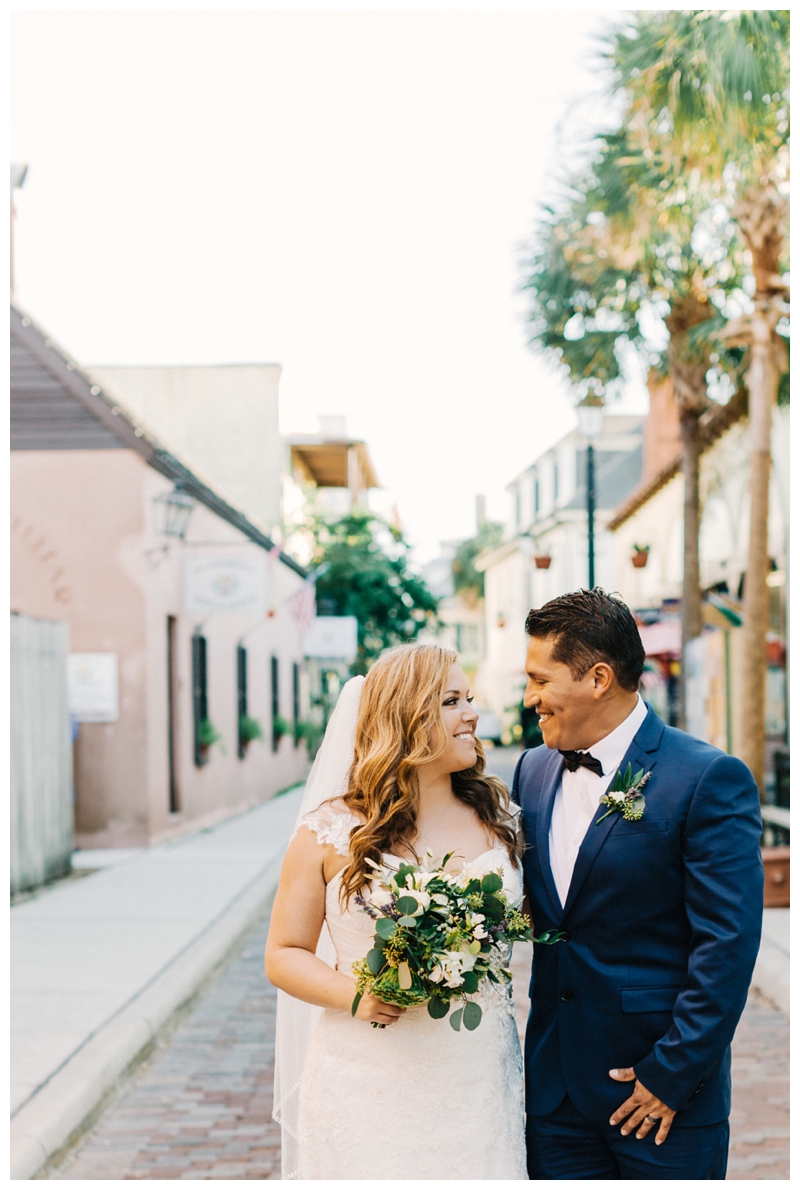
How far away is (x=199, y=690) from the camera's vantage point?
58.8 ft

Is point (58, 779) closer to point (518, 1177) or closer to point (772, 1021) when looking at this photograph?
point (772, 1021)

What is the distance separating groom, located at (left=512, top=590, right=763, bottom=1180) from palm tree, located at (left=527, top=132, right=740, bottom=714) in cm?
988

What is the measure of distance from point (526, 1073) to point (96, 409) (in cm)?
1250

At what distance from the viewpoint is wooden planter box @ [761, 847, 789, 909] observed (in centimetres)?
898

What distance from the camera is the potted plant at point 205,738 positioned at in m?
17.5

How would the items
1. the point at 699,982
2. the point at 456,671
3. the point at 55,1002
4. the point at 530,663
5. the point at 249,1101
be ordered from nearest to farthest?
the point at 699,982 → the point at 530,663 → the point at 456,671 → the point at 249,1101 → the point at 55,1002

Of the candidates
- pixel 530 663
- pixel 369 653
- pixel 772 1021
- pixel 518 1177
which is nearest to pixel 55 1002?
pixel 772 1021

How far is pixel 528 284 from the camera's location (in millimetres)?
15547

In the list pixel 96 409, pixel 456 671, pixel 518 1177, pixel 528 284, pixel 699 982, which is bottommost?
pixel 518 1177

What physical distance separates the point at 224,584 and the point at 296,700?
14886mm

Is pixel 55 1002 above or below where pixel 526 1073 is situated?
below

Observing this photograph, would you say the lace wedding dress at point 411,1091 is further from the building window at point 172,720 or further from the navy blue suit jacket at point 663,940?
the building window at point 172,720

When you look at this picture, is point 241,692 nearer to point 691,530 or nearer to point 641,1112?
point 691,530

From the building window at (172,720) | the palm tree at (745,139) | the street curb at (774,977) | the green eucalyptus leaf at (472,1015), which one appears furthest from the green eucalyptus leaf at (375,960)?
the building window at (172,720)
